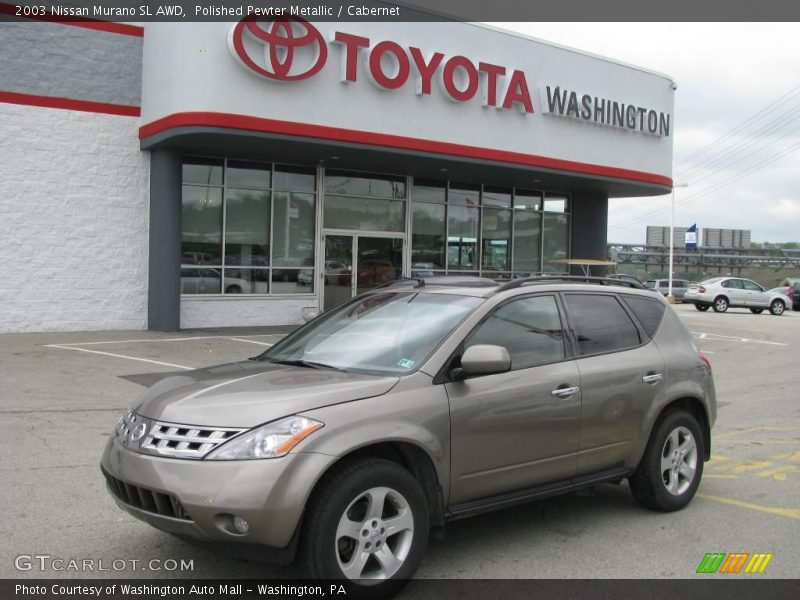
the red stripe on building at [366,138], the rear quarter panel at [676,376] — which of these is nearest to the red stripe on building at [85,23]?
the red stripe on building at [366,138]

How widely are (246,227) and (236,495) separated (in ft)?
47.5

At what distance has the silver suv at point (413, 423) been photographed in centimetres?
356

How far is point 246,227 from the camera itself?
17438 millimetres

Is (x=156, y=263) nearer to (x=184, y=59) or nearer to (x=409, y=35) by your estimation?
(x=184, y=59)

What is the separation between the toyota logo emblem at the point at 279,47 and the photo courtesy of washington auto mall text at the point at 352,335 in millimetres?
48

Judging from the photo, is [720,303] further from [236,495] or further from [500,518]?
[236,495]

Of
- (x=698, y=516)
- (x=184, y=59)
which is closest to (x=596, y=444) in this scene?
(x=698, y=516)

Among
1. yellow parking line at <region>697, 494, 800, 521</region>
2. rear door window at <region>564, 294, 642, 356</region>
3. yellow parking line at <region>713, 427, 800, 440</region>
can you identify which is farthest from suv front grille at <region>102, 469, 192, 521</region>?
yellow parking line at <region>713, 427, 800, 440</region>

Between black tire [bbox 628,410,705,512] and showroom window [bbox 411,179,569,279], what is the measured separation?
45.1ft

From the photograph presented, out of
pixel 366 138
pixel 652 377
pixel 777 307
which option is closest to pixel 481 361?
pixel 652 377

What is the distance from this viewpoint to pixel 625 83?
68.1 ft

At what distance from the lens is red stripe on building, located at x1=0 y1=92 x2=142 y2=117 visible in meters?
14.9

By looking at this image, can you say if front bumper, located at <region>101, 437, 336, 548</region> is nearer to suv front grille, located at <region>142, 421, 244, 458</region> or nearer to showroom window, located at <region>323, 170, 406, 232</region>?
suv front grille, located at <region>142, 421, 244, 458</region>

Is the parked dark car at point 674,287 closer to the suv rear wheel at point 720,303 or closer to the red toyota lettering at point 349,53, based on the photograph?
the suv rear wheel at point 720,303
